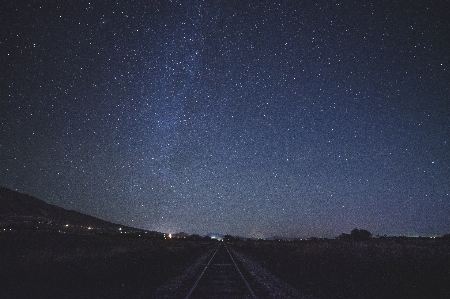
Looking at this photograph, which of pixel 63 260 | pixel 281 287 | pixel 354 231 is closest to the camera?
pixel 281 287

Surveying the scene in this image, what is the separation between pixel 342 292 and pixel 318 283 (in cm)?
268

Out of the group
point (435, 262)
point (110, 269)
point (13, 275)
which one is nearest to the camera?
point (13, 275)

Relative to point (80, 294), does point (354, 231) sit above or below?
above

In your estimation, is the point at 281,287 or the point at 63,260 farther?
the point at 63,260

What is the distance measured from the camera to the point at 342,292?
13359mm

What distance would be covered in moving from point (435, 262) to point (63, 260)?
2014cm

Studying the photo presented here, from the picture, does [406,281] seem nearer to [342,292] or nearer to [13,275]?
[342,292]

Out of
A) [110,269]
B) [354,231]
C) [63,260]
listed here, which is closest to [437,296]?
[110,269]

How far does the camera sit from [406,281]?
48.6 feet

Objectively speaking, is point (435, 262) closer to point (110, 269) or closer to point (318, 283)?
point (318, 283)

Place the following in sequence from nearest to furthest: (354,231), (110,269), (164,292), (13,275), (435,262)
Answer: (164,292), (13,275), (435,262), (110,269), (354,231)

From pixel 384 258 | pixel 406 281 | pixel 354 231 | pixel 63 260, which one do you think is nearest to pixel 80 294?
pixel 63 260

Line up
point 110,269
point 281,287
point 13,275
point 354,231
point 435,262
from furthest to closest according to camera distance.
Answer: point 354,231, point 110,269, point 435,262, point 13,275, point 281,287

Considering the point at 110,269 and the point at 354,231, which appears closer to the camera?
the point at 110,269
